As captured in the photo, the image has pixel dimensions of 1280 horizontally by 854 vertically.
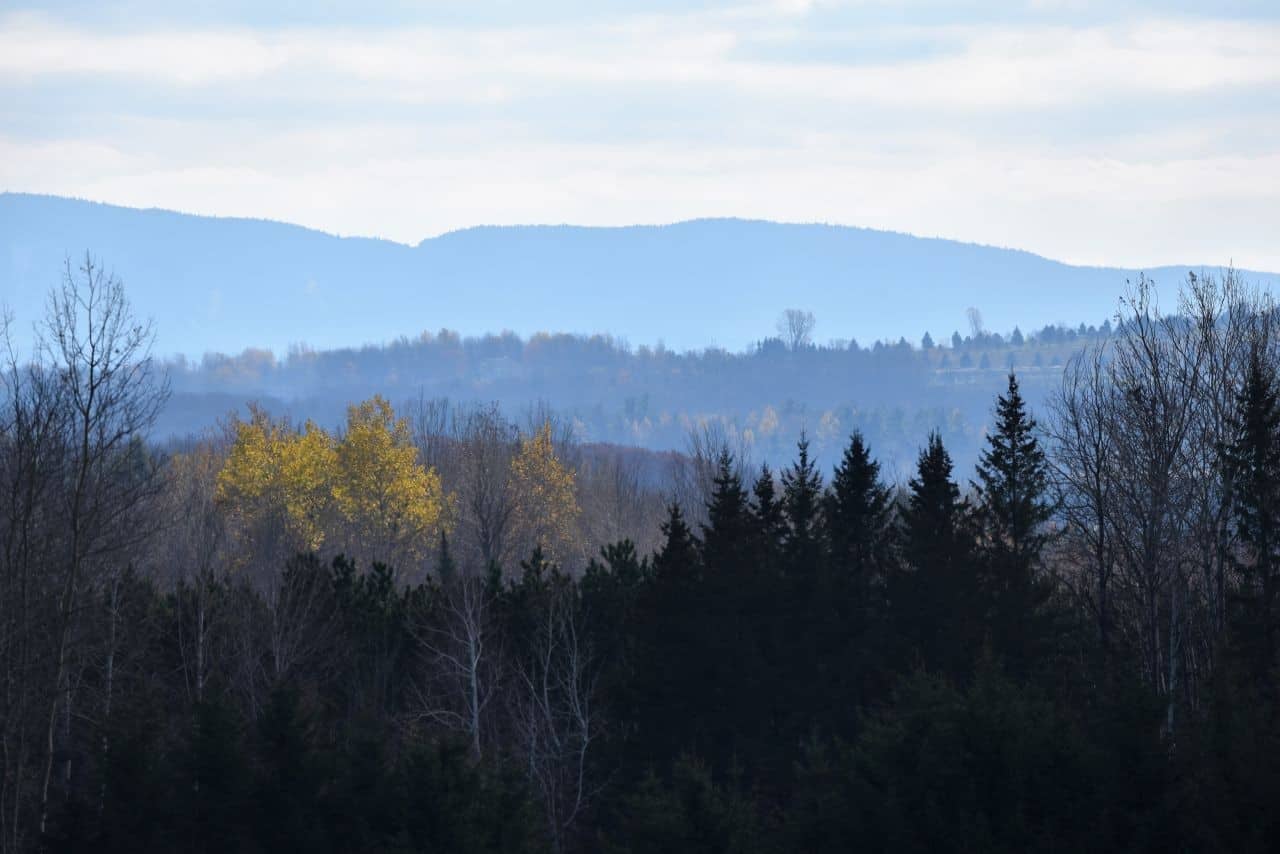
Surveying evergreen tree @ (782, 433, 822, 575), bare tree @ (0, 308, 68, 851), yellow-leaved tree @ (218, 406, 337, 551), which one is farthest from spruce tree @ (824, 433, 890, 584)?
yellow-leaved tree @ (218, 406, 337, 551)

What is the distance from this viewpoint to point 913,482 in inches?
1624

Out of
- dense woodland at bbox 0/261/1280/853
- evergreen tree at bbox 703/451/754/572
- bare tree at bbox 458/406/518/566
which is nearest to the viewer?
dense woodland at bbox 0/261/1280/853

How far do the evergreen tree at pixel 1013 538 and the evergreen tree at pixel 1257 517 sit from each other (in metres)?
4.78

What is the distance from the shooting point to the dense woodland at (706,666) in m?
24.5

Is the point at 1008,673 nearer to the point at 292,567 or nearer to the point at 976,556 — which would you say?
the point at 976,556

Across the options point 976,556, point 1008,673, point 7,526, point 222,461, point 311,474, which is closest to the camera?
point 7,526

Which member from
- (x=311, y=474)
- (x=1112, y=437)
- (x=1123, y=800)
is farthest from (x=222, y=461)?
(x=1123, y=800)

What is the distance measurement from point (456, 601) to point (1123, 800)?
70.0 feet

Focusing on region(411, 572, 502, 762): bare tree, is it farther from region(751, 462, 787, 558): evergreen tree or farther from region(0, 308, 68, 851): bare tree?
region(0, 308, 68, 851): bare tree

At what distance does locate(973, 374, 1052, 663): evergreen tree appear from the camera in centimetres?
3847

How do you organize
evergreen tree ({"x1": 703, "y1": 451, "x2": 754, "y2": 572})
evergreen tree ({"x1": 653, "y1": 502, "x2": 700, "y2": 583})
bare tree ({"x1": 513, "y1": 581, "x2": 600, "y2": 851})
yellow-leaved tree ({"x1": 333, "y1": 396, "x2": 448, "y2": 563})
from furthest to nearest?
yellow-leaved tree ({"x1": 333, "y1": 396, "x2": 448, "y2": 563})
evergreen tree ({"x1": 703, "y1": 451, "x2": 754, "y2": 572})
evergreen tree ({"x1": 653, "y1": 502, "x2": 700, "y2": 583})
bare tree ({"x1": 513, "y1": 581, "x2": 600, "y2": 851})

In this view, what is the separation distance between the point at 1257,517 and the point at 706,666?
14136 millimetres

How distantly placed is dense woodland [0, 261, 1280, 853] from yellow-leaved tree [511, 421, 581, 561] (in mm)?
26366

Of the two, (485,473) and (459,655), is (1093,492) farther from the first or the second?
(485,473)
